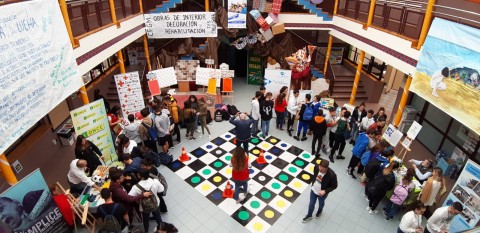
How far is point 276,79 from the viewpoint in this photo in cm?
1021

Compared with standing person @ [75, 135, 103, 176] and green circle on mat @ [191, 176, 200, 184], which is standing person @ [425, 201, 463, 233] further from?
standing person @ [75, 135, 103, 176]

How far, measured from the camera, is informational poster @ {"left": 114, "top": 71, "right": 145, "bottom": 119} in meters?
8.59

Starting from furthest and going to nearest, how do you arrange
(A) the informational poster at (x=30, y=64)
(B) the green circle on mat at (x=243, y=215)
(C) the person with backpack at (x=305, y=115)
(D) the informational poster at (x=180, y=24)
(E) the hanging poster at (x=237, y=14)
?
(E) the hanging poster at (x=237, y=14), (D) the informational poster at (x=180, y=24), (C) the person with backpack at (x=305, y=115), (B) the green circle on mat at (x=243, y=215), (A) the informational poster at (x=30, y=64)

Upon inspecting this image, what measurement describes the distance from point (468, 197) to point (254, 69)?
9.60 metres

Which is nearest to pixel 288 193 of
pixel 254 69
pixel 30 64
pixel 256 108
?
pixel 256 108

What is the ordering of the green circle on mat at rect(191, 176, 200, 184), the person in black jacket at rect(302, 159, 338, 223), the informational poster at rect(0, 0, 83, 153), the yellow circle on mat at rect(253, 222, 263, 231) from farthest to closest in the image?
the green circle on mat at rect(191, 176, 200, 184) < the yellow circle on mat at rect(253, 222, 263, 231) < the person in black jacket at rect(302, 159, 338, 223) < the informational poster at rect(0, 0, 83, 153)

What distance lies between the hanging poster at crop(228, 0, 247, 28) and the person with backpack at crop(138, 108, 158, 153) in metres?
5.43

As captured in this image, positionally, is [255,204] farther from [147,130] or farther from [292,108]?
[292,108]

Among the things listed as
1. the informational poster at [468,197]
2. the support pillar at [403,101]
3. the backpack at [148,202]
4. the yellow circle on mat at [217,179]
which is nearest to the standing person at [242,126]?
the yellow circle on mat at [217,179]

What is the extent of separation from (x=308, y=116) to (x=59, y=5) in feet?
22.6

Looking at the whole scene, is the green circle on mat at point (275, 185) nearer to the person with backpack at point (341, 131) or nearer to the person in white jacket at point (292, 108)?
the person with backpack at point (341, 131)

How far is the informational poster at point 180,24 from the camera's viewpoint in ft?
33.7

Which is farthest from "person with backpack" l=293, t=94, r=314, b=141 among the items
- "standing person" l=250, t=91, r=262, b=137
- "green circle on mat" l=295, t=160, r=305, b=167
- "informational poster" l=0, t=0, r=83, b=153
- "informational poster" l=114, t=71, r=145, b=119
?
"informational poster" l=0, t=0, r=83, b=153

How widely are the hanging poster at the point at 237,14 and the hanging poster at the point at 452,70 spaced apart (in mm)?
6513
